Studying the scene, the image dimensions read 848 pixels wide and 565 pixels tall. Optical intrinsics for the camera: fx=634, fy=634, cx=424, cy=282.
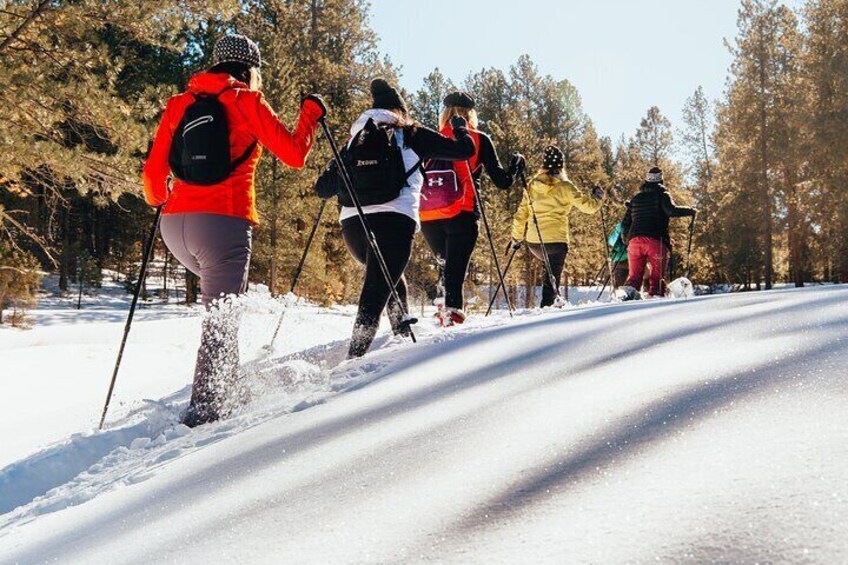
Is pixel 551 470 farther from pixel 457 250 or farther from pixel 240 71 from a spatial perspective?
pixel 457 250

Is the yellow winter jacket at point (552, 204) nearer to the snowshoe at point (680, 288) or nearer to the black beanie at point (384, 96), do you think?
the snowshoe at point (680, 288)

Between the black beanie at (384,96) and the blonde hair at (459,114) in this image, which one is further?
the blonde hair at (459,114)

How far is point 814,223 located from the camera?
26203 millimetres

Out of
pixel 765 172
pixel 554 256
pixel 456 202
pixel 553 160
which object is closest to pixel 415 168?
pixel 456 202

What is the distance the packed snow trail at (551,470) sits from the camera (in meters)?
0.96

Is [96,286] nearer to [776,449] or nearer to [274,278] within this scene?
[274,278]

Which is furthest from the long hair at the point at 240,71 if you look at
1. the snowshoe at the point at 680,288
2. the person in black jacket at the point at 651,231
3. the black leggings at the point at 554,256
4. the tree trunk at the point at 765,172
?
the tree trunk at the point at 765,172

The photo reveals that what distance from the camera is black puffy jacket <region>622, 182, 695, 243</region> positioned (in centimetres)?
775

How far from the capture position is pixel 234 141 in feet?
10.7

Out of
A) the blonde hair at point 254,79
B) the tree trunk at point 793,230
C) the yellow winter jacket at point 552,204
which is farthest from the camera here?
the tree trunk at point 793,230

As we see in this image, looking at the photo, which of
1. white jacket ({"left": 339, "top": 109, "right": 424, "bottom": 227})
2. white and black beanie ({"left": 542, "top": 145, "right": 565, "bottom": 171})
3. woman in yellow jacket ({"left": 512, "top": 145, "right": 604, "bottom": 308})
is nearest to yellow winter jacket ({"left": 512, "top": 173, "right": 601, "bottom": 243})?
woman in yellow jacket ({"left": 512, "top": 145, "right": 604, "bottom": 308})

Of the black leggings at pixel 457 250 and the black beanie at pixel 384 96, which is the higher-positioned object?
the black beanie at pixel 384 96

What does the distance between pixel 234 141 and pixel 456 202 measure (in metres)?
2.26

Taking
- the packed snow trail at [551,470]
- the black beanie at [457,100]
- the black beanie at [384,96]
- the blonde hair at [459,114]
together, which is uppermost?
the black beanie at [457,100]
